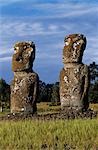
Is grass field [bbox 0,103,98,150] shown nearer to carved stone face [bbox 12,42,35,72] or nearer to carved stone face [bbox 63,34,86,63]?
carved stone face [bbox 63,34,86,63]

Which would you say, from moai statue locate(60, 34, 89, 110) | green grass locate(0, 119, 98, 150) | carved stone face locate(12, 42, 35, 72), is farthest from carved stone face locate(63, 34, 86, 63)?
green grass locate(0, 119, 98, 150)

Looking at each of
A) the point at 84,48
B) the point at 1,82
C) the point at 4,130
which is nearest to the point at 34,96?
the point at 84,48

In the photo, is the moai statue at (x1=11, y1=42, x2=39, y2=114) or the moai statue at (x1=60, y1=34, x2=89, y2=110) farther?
the moai statue at (x1=11, y1=42, x2=39, y2=114)

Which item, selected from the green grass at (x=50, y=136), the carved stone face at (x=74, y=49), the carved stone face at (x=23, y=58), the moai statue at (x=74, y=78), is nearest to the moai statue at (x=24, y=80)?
the carved stone face at (x=23, y=58)

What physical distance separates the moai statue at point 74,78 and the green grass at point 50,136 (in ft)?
17.6

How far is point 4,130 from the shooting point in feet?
45.6

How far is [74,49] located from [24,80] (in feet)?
6.99

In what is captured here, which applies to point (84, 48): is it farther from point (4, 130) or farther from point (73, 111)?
point (4, 130)

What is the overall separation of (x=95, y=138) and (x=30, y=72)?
26.5 feet

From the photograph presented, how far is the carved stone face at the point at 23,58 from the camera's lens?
20156 millimetres

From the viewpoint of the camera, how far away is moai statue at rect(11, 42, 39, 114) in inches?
787

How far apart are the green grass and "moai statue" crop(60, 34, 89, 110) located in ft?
17.6

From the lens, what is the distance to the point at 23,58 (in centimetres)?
2019

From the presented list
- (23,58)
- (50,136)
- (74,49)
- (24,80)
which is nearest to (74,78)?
(74,49)
